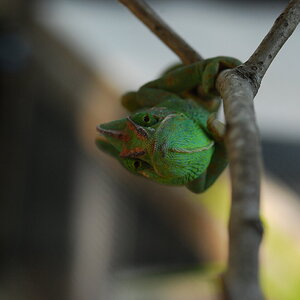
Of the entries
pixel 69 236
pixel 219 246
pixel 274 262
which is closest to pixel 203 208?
pixel 219 246

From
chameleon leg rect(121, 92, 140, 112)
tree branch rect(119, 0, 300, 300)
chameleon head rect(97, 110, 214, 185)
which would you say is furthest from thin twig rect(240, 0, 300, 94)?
chameleon leg rect(121, 92, 140, 112)

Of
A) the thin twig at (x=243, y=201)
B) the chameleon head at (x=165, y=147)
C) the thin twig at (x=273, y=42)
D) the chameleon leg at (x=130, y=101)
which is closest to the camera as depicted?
the thin twig at (x=243, y=201)

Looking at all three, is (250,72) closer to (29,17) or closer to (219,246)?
(219,246)

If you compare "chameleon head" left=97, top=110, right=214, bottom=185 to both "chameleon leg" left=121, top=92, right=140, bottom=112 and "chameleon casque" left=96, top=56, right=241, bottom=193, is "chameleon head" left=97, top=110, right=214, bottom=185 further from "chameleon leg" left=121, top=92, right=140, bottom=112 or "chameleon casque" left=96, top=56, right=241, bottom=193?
"chameleon leg" left=121, top=92, right=140, bottom=112

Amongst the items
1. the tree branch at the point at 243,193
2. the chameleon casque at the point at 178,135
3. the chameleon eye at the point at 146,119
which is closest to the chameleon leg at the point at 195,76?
the chameleon casque at the point at 178,135

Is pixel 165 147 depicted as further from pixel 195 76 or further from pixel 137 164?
pixel 195 76

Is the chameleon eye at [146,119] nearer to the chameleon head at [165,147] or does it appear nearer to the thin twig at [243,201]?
the chameleon head at [165,147]
